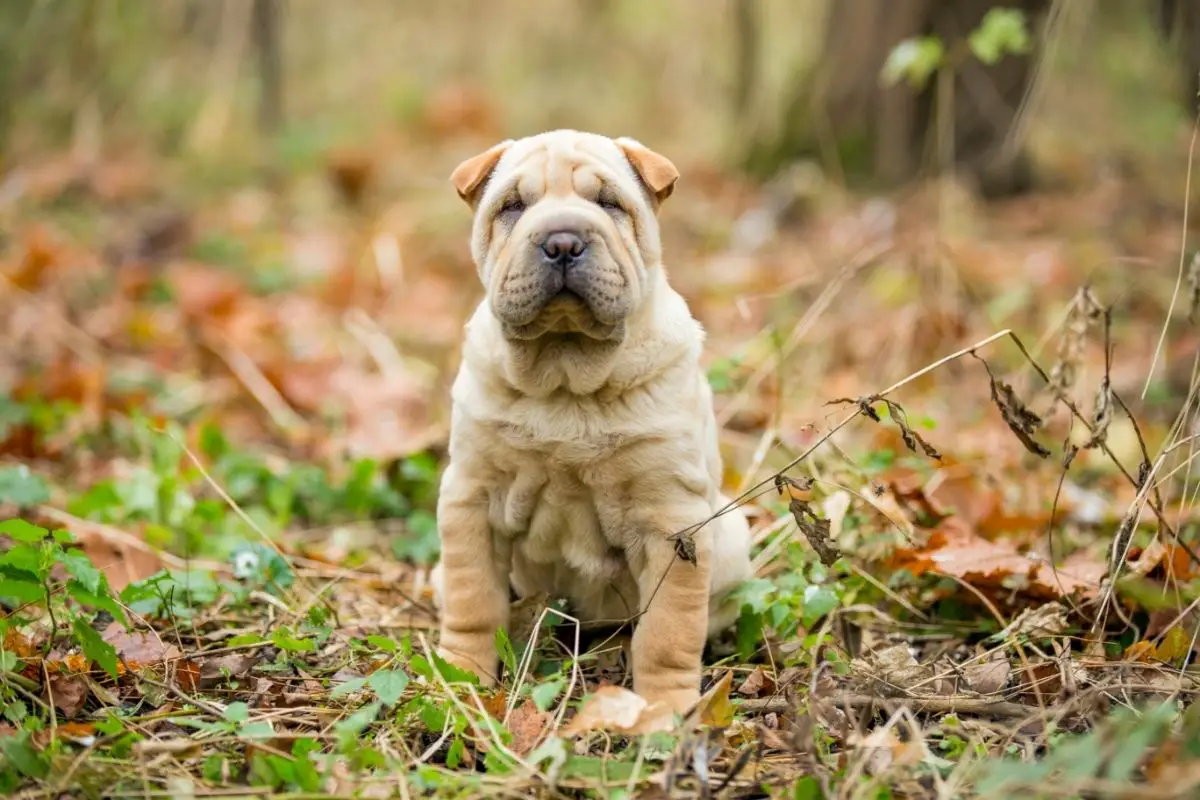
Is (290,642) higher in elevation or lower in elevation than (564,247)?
lower

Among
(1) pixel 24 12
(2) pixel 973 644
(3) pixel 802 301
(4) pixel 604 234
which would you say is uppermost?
(1) pixel 24 12

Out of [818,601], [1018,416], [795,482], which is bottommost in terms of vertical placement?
[818,601]

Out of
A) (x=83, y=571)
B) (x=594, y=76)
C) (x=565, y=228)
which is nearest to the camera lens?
(x=83, y=571)

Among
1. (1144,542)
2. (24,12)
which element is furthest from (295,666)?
(24,12)

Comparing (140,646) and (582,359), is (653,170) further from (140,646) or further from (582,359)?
(140,646)

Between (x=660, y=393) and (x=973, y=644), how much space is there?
4.67 feet

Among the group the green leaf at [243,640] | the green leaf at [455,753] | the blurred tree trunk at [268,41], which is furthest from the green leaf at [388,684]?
the blurred tree trunk at [268,41]

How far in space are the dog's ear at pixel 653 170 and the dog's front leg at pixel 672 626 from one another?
1024 mm

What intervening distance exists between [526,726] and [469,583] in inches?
24.7

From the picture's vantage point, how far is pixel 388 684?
9.61 ft

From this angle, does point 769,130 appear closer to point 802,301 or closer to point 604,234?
point 802,301

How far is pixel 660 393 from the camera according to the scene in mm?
3469

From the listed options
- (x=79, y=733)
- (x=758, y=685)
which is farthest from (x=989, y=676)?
(x=79, y=733)

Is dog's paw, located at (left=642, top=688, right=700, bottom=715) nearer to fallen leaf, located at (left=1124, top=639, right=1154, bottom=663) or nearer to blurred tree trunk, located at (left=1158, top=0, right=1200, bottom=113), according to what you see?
fallen leaf, located at (left=1124, top=639, right=1154, bottom=663)
